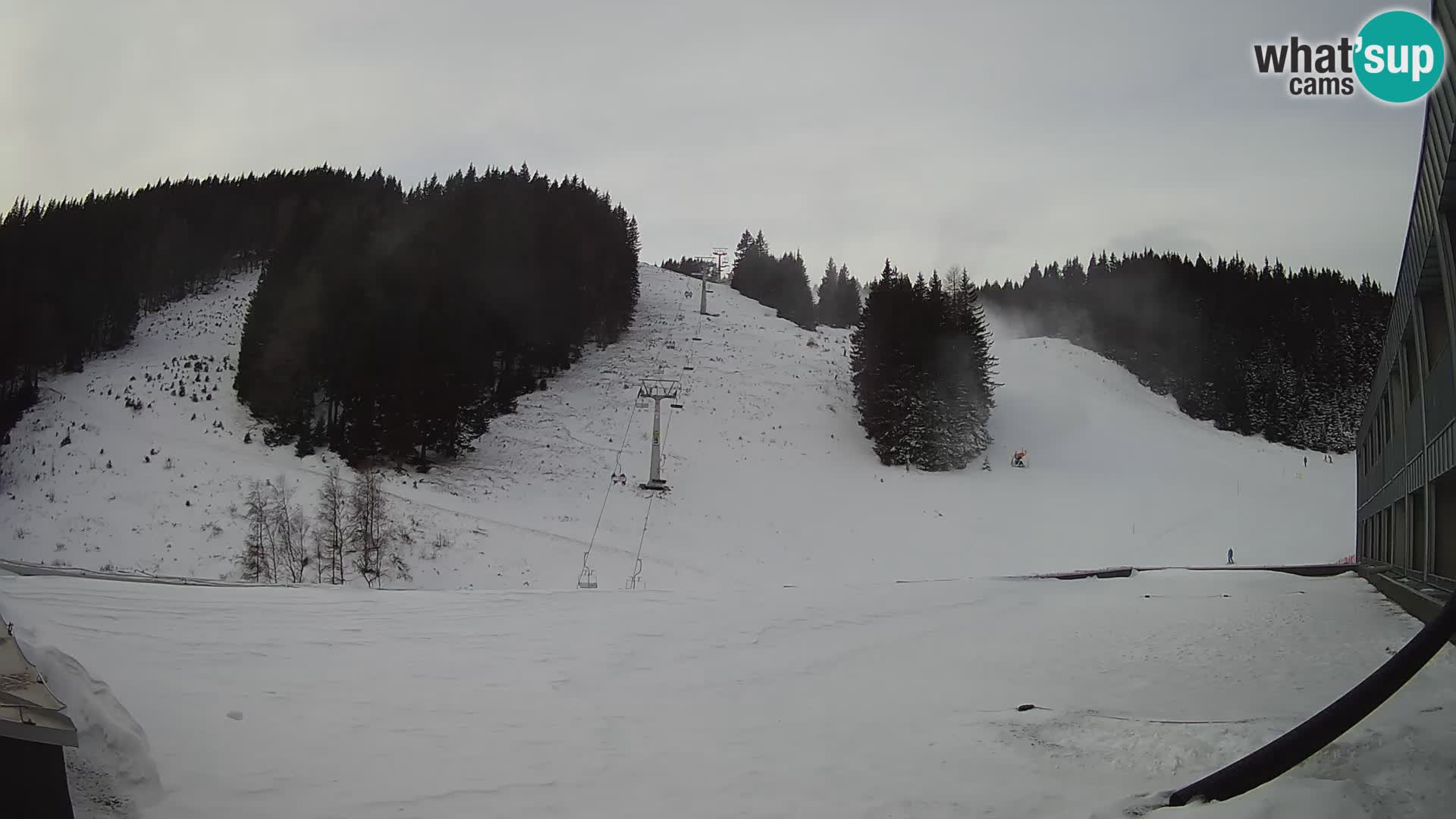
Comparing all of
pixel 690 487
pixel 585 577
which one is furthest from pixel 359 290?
pixel 585 577

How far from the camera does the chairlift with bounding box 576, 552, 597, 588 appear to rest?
2462 centimetres

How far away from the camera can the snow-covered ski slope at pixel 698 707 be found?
486 cm

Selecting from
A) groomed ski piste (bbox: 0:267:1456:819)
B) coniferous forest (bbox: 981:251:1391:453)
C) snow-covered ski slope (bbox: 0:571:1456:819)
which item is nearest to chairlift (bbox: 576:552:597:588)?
groomed ski piste (bbox: 0:267:1456:819)

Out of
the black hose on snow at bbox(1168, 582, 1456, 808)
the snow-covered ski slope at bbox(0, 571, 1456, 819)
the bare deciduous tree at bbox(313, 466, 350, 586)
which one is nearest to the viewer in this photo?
the black hose on snow at bbox(1168, 582, 1456, 808)

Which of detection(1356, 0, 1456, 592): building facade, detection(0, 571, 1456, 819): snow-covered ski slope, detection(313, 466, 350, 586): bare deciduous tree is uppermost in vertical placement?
detection(1356, 0, 1456, 592): building facade

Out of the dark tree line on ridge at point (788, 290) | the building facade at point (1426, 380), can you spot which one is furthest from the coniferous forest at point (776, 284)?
the building facade at point (1426, 380)

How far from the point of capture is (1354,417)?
2327 inches

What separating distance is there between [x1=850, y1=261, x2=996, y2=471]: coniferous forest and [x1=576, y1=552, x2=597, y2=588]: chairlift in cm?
2191

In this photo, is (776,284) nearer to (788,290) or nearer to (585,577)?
(788,290)

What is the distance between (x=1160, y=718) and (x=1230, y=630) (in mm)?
5329

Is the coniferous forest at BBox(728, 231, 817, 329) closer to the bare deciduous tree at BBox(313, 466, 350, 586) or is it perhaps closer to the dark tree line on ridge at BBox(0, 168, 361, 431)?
the dark tree line on ridge at BBox(0, 168, 361, 431)

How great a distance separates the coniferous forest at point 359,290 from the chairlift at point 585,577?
11936 millimetres

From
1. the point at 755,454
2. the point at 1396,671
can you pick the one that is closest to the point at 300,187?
the point at 755,454

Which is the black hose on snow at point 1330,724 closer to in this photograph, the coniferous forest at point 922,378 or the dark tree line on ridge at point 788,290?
the coniferous forest at point 922,378
